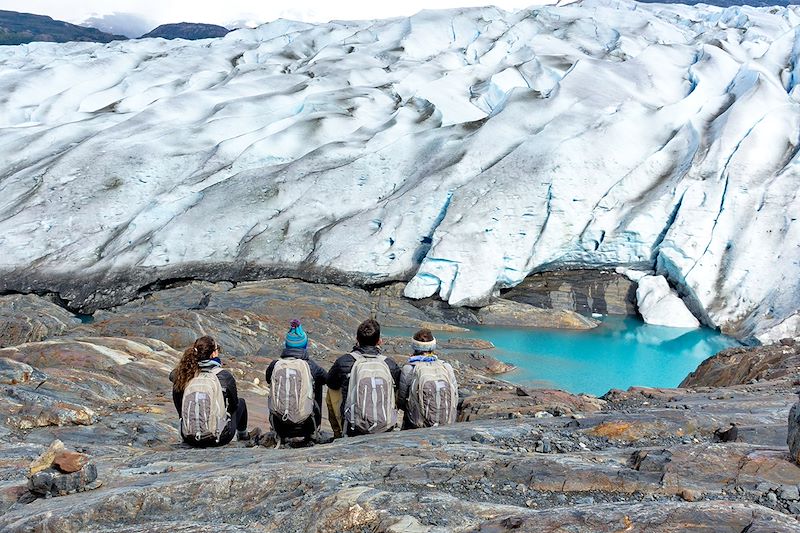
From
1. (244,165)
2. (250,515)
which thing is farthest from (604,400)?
(244,165)

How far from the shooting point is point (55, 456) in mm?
4500

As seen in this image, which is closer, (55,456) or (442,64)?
(55,456)

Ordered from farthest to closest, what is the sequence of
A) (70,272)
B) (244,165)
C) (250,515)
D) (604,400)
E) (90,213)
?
(244,165) → (90,213) → (70,272) → (604,400) → (250,515)

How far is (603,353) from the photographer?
2094 centimetres

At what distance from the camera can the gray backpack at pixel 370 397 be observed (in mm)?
5359

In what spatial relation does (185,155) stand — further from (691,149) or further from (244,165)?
(691,149)

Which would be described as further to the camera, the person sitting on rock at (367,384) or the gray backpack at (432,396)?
the gray backpack at (432,396)

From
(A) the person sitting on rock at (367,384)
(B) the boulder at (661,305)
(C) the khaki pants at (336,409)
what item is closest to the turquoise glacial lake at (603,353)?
(B) the boulder at (661,305)

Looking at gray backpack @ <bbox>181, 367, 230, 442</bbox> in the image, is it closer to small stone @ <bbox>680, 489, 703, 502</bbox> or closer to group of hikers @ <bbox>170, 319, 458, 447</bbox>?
group of hikers @ <bbox>170, 319, 458, 447</bbox>

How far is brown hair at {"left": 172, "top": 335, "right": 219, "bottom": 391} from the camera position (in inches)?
211

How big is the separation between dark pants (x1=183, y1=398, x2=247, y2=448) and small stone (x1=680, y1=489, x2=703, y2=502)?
11.3ft

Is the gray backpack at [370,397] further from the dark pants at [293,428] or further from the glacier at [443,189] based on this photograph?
the glacier at [443,189]

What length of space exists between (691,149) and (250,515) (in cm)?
2601

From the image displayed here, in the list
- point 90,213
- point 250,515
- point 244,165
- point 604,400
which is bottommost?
point 604,400
